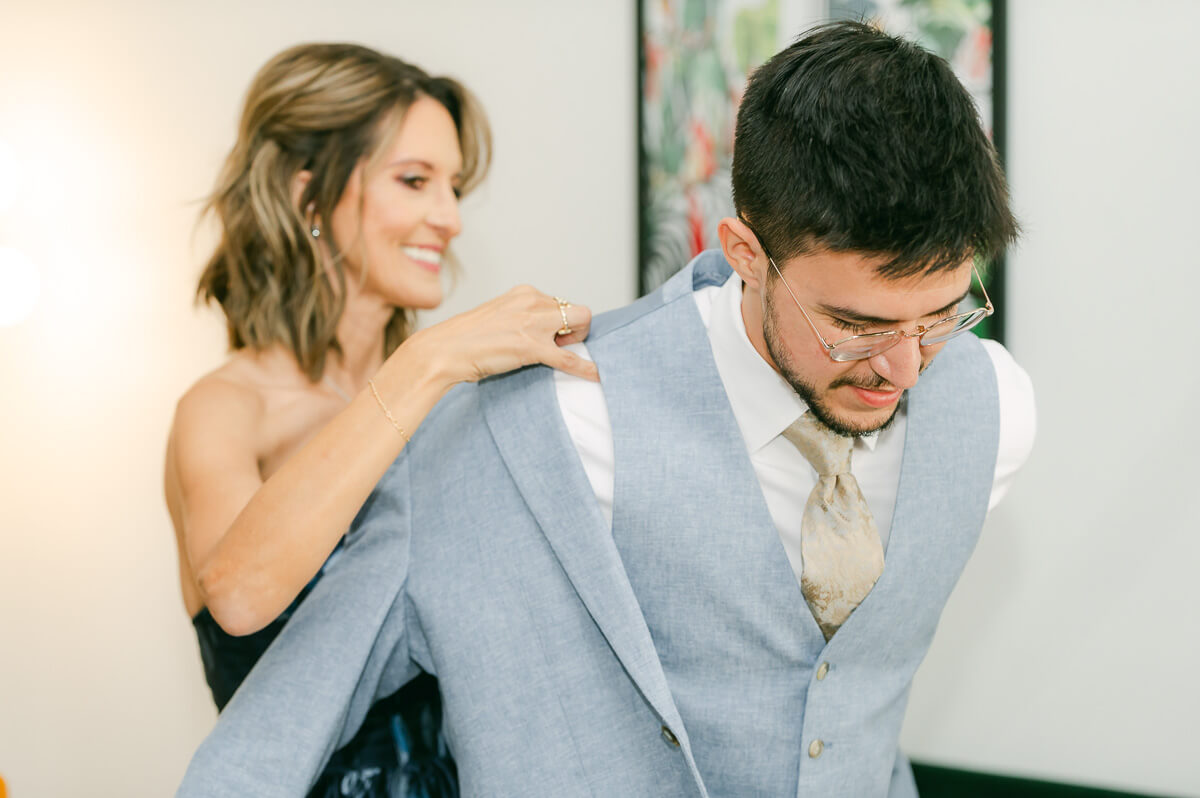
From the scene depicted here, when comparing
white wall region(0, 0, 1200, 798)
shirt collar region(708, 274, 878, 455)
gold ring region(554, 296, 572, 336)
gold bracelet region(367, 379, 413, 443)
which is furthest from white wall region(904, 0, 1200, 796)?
gold bracelet region(367, 379, 413, 443)

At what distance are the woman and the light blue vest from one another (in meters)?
0.51

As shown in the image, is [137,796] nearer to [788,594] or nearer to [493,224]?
[493,224]

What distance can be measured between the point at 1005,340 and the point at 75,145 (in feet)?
8.55

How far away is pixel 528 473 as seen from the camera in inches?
44.3

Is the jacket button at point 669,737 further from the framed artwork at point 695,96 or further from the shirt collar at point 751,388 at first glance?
the framed artwork at point 695,96

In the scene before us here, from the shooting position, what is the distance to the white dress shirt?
1124mm

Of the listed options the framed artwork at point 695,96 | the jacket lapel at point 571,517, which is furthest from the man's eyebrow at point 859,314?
the framed artwork at point 695,96

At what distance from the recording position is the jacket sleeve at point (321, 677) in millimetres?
1069

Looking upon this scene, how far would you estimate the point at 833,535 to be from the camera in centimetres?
109

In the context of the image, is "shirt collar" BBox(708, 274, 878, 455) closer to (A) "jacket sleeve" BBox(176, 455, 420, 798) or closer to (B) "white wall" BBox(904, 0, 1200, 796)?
(A) "jacket sleeve" BBox(176, 455, 420, 798)

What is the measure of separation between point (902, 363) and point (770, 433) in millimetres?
194

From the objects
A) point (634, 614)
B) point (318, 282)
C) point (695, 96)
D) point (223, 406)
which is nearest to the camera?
point (634, 614)

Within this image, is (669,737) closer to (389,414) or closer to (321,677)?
(321,677)

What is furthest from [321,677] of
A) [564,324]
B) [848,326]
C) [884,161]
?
[884,161]
